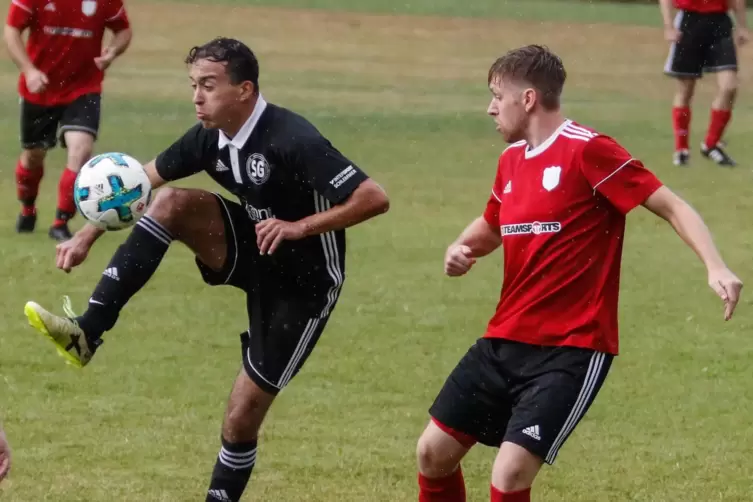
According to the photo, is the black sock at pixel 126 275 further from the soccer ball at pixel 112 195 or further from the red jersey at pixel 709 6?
the red jersey at pixel 709 6

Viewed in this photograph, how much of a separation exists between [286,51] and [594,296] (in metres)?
21.3

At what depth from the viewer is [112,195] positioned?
5699mm

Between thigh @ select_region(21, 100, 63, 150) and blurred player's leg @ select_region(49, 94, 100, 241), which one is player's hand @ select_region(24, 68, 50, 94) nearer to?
blurred player's leg @ select_region(49, 94, 100, 241)

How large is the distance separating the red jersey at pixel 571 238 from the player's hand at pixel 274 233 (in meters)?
0.85

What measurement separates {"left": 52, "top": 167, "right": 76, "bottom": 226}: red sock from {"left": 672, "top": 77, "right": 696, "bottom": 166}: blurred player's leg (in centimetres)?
647

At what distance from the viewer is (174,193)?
5.57 metres

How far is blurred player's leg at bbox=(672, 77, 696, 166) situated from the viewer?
47.7ft

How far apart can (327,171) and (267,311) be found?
67 cm

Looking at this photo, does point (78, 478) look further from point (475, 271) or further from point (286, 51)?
point (286, 51)

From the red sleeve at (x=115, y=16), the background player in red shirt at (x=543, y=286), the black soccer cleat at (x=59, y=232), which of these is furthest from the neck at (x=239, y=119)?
the red sleeve at (x=115, y=16)

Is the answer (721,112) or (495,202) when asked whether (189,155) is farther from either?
(721,112)

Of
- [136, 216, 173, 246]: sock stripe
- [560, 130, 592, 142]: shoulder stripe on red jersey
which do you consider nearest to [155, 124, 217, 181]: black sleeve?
[136, 216, 173, 246]: sock stripe

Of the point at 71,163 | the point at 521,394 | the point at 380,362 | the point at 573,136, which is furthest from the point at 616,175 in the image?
the point at 71,163

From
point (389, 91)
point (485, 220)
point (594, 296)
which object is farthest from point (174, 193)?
point (389, 91)
